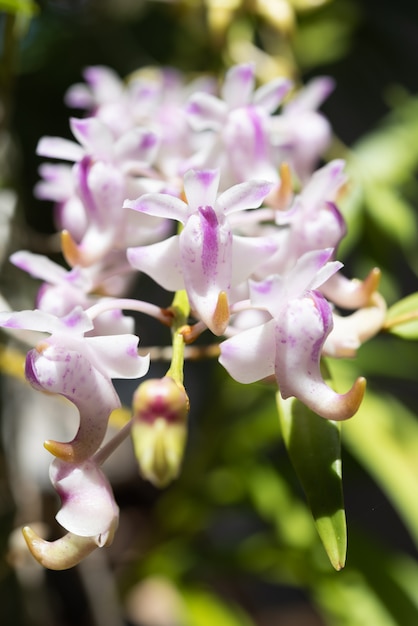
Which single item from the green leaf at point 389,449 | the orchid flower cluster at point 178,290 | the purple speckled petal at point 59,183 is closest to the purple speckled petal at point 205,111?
the orchid flower cluster at point 178,290

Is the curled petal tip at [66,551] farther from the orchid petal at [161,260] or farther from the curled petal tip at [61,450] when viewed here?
the orchid petal at [161,260]

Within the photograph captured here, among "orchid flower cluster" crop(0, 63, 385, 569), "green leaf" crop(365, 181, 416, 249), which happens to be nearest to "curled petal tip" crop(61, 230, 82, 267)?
"orchid flower cluster" crop(0, 63, 385, 569)

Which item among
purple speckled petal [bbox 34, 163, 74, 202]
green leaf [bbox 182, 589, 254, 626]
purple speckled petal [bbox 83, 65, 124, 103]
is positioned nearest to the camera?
purple speckled petal [bbox 34, 163, 74, 202]

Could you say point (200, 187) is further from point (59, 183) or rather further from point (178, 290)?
point (59, 183)

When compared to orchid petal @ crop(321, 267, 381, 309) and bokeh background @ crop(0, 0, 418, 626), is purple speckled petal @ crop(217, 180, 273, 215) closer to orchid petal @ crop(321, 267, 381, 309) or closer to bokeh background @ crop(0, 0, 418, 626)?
orchid petal @ crop(321, 267, 381, 309)

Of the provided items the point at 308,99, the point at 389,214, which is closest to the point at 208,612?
the point at 389,214

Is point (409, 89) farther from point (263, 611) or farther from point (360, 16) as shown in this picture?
point (263, 611)
